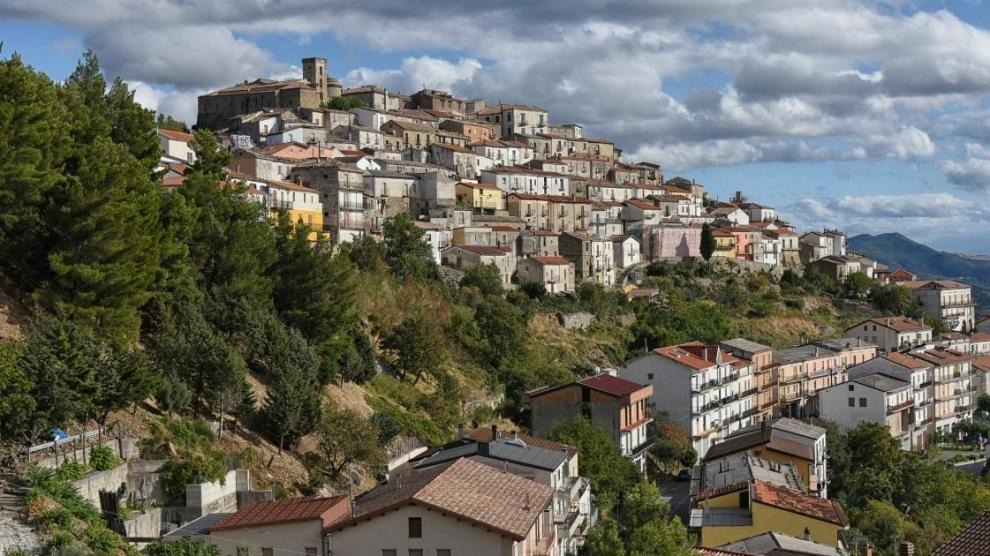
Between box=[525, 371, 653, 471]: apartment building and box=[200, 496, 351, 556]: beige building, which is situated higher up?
box=[200, 496, 351, 556]: beige building

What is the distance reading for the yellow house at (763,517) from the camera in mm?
33688

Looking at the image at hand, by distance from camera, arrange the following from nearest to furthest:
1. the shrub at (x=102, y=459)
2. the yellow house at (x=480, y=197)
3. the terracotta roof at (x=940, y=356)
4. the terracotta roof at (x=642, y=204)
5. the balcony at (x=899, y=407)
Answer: the shrub at (x=102, y=459), the balcony at (x=899, y=407), the terracotta roof at (x=940, y=356), the yellow house at (x=480, y=197), the terracotta roof at (x=642, y=204)

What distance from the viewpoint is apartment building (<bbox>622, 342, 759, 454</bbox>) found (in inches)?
2306

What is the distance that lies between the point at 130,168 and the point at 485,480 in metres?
14.4

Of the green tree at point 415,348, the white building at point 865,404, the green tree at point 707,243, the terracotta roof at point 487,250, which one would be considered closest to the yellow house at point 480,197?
the terracotta roof at point 487,250

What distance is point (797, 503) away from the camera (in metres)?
34.9

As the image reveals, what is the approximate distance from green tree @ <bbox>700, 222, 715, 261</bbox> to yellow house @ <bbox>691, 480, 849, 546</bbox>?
60.8 meters

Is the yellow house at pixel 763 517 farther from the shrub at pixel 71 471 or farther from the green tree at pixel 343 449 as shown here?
the shrub at pixel 71 471

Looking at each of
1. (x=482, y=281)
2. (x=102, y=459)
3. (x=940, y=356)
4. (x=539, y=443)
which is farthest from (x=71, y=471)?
(x=940, y=356)

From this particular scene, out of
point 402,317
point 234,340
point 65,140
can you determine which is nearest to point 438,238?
point 402,317

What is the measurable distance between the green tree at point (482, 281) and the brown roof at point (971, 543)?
4895cm

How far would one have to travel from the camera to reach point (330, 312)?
1752 inches

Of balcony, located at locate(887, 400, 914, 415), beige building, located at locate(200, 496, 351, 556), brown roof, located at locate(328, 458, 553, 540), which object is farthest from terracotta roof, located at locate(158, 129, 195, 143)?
beige building, located at locate(200, 496, 351, 556)

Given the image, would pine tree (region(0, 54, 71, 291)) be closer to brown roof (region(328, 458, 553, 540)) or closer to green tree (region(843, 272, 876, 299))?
brown roof (region(328, 458, 553, 540))
